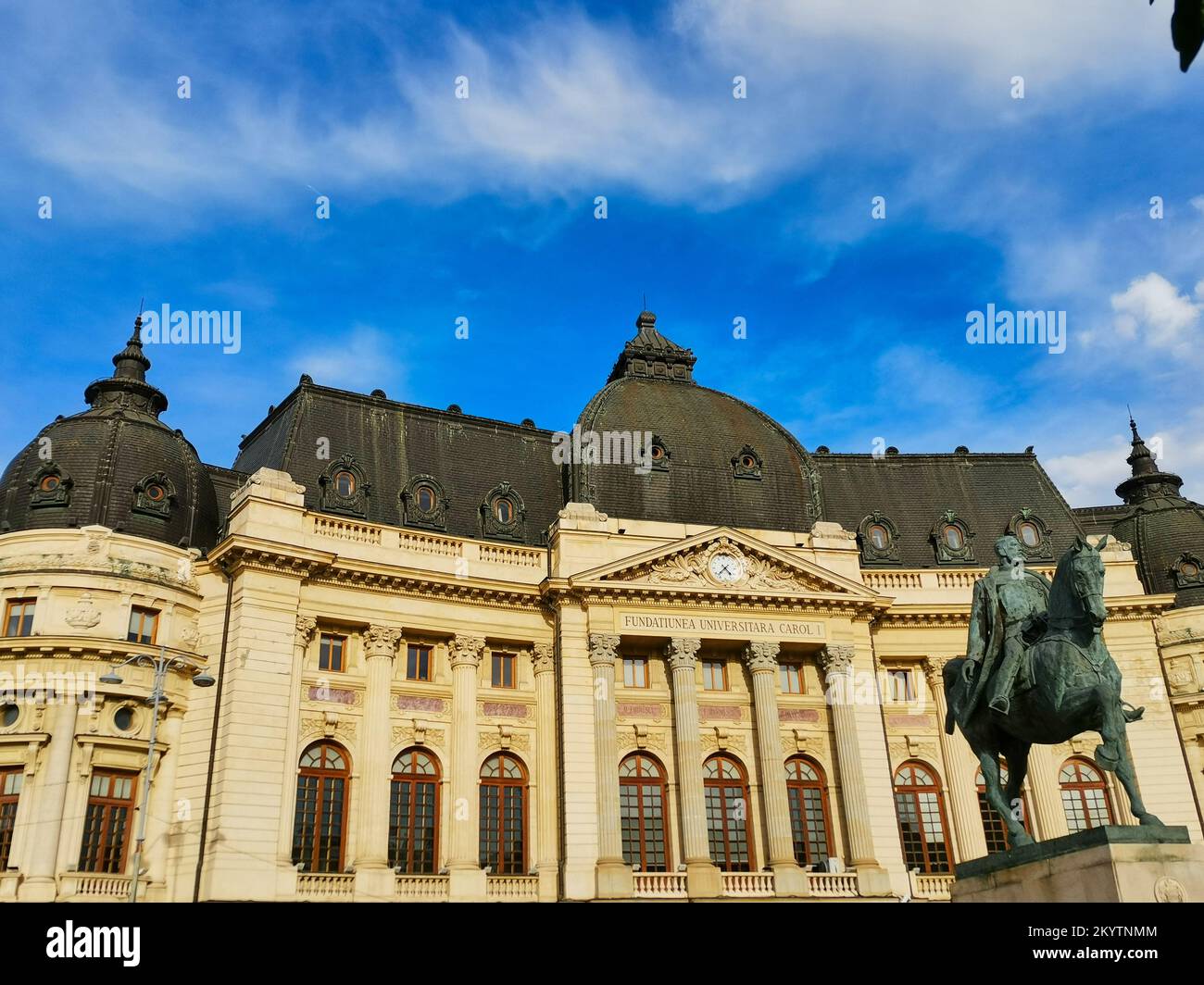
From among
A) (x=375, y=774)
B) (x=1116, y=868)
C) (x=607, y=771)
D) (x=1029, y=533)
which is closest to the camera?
(x=1116, y=868)

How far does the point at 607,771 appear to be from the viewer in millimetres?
38719

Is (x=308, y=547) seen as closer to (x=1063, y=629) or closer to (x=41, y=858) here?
(x=41, y=858)

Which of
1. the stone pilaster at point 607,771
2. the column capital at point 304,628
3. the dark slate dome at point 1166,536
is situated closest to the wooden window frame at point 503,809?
the stone pilaster at point 607,771

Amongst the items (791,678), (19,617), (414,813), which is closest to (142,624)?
(19,617)

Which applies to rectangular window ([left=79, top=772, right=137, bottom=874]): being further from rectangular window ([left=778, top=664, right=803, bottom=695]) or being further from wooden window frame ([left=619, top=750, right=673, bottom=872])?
rectangular window ([left=778, top=664, right=803, bottom=695])

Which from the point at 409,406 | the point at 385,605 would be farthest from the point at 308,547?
the point at 409,406

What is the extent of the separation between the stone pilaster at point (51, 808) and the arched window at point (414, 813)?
1015 cm

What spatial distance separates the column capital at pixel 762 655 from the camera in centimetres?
4212

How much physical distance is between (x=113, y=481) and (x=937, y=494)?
35.0 meters

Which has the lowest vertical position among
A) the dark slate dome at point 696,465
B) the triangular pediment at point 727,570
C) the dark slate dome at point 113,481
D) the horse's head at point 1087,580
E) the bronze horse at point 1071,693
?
the bronze horse at point 1071,693

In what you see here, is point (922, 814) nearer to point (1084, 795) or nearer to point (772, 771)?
point (1084, 795)

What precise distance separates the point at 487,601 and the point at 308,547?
6892 millimetres

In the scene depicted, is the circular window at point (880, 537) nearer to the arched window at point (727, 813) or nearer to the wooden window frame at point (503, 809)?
the arched window at point (727, 813)
